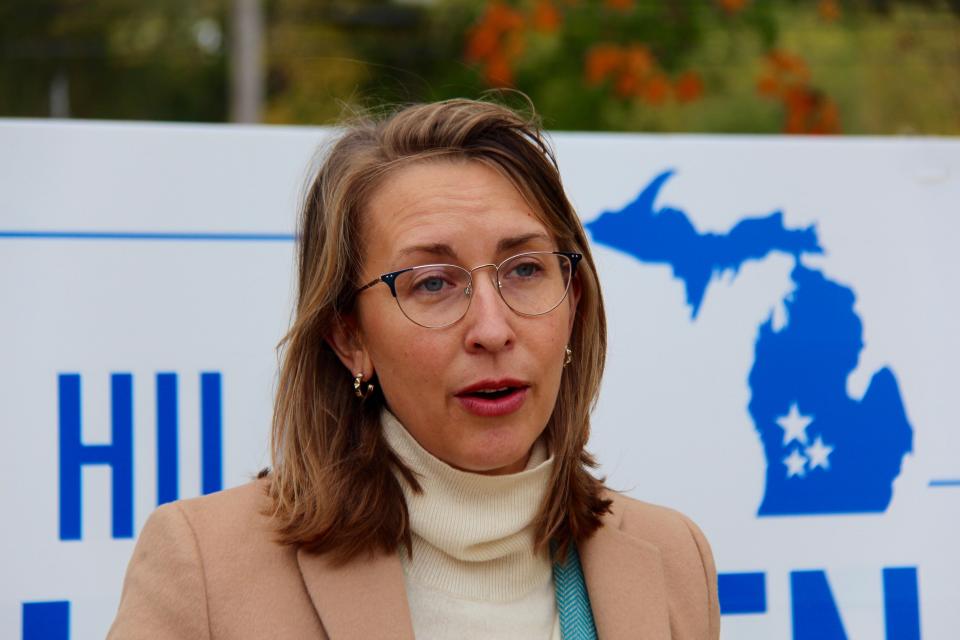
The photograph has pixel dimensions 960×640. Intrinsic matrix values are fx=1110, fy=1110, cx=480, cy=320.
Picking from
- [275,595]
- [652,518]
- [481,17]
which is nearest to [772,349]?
[652,518]

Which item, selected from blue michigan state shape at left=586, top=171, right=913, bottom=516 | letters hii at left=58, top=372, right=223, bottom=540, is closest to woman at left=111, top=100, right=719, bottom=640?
letters hii at left=58, top=372, right=223, bottom=540

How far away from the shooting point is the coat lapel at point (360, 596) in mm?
1872

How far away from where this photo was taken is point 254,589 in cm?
189

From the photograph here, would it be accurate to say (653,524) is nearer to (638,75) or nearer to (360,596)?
(360,596)

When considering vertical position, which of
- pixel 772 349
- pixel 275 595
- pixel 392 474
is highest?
pixel 772 349

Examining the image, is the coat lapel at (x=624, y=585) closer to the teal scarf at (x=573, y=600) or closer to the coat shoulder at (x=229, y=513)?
the teal scarf at (x=573, y=600)

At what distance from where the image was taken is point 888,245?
9.79 feet

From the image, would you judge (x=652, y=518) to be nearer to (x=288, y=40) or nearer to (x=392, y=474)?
(x=392, y=474)

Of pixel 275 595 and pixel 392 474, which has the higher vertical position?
pixel 392 474

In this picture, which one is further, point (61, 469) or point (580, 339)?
point (61, 469)

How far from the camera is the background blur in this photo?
7.67m

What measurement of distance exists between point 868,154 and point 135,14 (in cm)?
987

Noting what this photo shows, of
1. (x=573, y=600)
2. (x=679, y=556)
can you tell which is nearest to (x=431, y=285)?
(x=573, y=600)

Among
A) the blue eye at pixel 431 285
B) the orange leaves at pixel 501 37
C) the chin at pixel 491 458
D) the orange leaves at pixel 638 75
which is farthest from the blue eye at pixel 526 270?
the orange leaves at pixel 501 37
